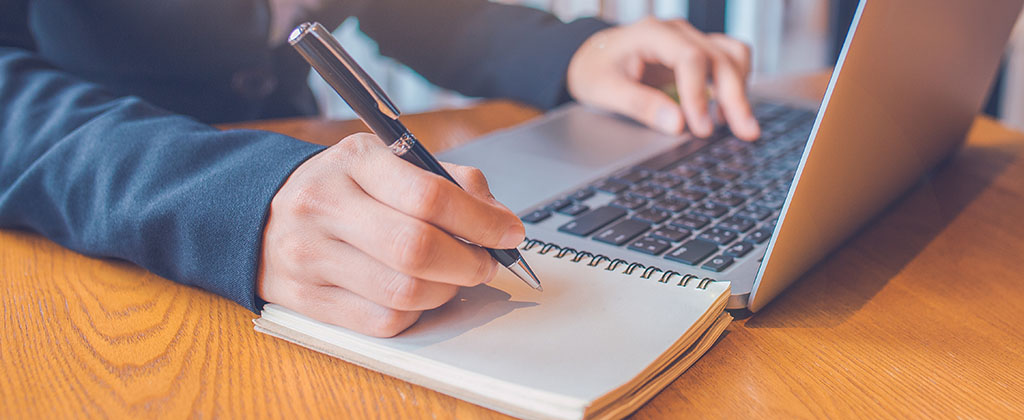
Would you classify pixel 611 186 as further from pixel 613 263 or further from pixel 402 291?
pixel 402 291

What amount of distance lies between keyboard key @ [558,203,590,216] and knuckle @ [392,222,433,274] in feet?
0.63

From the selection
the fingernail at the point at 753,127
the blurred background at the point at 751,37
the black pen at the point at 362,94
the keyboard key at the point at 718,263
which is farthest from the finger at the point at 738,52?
the blurred background at the point at 751,37

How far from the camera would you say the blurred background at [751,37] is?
6.89 ft

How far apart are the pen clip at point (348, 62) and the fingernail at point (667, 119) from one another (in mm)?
451

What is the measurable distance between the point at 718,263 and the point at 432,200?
0.19m

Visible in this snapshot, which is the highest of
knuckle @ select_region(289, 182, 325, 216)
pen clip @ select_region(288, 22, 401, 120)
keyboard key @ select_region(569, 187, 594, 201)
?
pen clip @ select_region(288, 22, 401, 120)

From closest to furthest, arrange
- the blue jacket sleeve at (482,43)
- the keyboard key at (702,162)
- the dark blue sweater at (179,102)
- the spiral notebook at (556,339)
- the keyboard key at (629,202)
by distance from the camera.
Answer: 1. the spiral notebook at (556,339)
2. the dark blue sweater at (179,102)
3. the keyboard key at (629,202)
4. the keyboard key at (702,162)
5. the blue jacket sleeve at (482,43)

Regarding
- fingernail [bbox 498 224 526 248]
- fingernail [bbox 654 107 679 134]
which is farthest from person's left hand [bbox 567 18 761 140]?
fingernail [bbox 498 224 526 248]

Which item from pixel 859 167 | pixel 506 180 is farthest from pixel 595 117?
pixel 859 167

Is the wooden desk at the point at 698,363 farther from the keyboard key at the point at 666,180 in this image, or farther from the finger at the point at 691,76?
the finger at the point at 691,76

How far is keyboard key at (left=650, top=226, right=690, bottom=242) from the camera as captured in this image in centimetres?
45

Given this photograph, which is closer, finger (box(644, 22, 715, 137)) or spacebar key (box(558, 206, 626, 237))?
spacebar key (box(558, 206, 626, 237))

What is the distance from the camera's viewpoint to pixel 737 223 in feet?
1.59

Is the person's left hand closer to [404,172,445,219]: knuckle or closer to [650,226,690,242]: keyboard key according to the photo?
[650,226,690,242]: keyboard key
